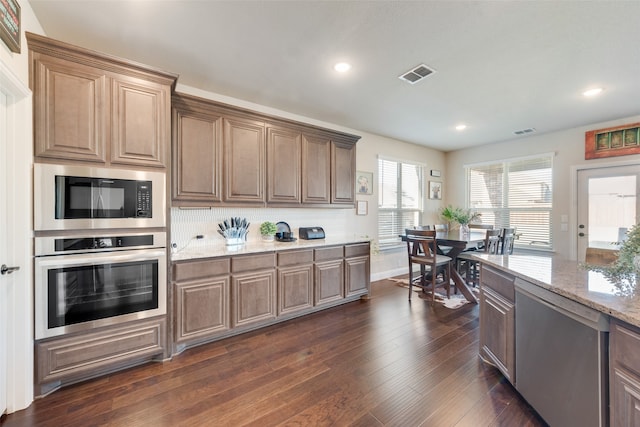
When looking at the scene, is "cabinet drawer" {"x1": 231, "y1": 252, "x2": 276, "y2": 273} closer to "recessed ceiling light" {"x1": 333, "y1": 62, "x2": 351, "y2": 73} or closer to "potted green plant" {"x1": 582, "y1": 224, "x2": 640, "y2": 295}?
"recessed ceiling light" {"x1": 333, "y1": 62, "x2": 351, "y2": 73}

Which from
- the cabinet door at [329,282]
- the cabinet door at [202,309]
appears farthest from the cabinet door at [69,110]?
the cabinet door at [329,282]

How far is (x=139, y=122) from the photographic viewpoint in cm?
207

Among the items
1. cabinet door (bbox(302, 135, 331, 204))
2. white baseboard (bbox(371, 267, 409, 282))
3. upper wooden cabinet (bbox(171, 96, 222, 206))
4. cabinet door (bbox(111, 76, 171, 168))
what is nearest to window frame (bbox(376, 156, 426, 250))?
white baseboard (bbox(371, 267, 409, 282))

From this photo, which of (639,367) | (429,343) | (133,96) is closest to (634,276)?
(639,367)

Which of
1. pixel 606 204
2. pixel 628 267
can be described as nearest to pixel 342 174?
pixel 628 267

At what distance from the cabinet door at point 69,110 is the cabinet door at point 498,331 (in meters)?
3.17

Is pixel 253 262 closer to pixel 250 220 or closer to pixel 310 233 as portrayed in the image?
pixel 250 220

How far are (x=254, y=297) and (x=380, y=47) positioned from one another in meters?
2.65

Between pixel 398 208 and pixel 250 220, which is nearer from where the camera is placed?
pixel 250 220

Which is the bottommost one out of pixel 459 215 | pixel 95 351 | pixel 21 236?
pixel 95 351

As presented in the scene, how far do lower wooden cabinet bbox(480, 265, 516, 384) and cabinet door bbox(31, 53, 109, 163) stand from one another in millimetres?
3137

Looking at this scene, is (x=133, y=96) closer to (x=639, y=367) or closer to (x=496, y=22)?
(x=496, y=22)

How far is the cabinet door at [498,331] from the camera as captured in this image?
1771 mm

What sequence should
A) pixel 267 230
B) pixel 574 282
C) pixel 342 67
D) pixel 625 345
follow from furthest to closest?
1. pixel 267 230
2. pixel 342 67
3. pixel 574 282
4. pixel 625 345
